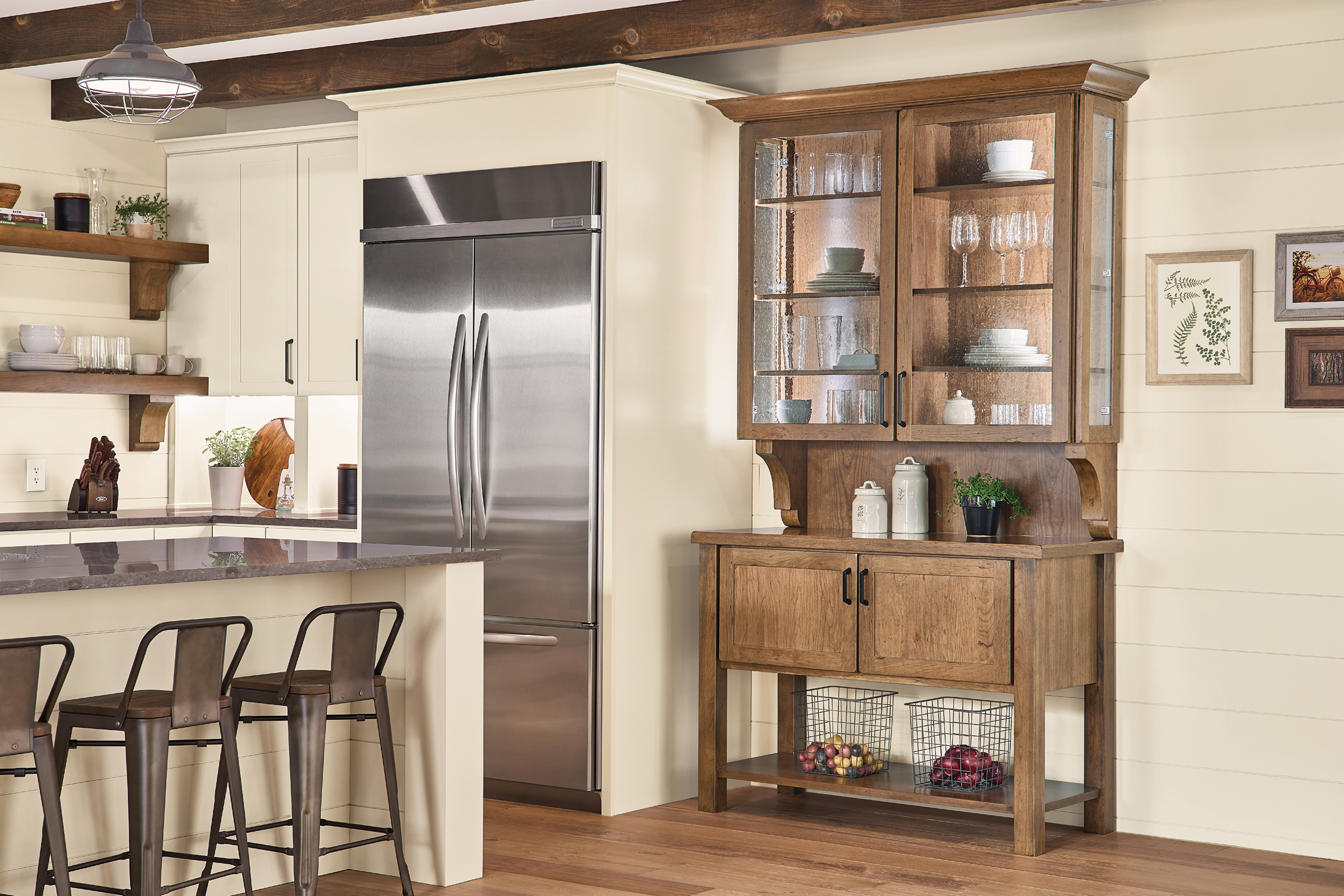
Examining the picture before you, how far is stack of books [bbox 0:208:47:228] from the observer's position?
18.7ft

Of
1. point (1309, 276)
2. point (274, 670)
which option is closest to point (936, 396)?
point (1309, 276)

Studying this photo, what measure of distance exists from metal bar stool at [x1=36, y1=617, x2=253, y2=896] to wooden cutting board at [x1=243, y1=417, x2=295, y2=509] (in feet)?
10.2

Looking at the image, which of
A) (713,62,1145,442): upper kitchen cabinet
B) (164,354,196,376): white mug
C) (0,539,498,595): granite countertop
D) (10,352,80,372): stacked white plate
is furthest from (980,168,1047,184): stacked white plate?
(10,352,80,372): stacked white plate

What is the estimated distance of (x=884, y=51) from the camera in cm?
513

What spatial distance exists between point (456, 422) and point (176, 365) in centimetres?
173

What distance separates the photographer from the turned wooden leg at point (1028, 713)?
14.2 ft

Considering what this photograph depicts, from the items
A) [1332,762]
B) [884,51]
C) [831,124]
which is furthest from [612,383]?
[1332,762]

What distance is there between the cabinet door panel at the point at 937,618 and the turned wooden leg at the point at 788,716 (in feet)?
2.17

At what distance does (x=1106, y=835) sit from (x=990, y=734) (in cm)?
46

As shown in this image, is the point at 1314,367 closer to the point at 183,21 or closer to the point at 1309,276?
the point at 1309,276

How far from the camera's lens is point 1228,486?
4.54m

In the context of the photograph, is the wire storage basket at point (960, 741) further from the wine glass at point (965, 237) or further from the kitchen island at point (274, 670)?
the kitchen island at point (274, 670)

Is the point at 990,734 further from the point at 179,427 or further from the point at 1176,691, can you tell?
the point at 179,427

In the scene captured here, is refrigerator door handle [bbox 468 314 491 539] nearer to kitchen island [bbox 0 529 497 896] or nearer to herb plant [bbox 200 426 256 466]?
kitchen island [bbox 0 529 497 896]
